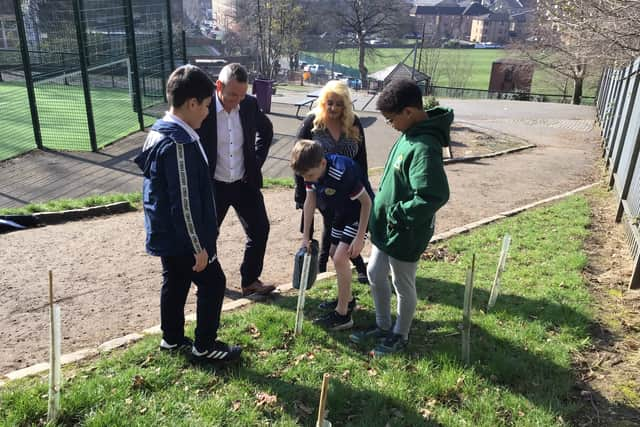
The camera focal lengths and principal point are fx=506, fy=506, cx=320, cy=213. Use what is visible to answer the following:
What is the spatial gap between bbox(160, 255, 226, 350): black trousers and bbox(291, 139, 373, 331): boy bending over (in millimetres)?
760

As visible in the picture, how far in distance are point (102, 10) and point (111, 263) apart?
918 centimetres

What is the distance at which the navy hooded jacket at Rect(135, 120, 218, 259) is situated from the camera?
2.81 metres

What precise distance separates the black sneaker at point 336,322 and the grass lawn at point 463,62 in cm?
4709

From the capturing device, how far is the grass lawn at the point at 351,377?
2.98m

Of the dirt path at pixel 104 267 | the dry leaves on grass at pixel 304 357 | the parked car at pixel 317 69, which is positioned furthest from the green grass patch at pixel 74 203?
the parked car at pixel 317 69

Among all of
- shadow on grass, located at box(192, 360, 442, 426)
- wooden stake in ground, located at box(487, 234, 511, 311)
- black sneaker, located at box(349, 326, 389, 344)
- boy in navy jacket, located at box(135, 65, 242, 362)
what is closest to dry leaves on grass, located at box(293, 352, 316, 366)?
shadow on grass, located at box(192, 360, 442, 426)

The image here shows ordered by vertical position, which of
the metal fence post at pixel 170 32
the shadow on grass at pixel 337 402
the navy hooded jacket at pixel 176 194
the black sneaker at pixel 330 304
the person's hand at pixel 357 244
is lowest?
the black sneaker at pixel 330 304

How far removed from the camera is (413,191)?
304 centimetres

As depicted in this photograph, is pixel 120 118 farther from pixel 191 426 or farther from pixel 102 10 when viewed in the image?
pixel 191 426

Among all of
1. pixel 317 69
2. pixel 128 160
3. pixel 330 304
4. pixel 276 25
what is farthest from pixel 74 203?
pixel 317 69

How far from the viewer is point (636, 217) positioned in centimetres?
539

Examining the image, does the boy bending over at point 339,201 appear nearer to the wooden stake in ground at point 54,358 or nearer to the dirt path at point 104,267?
the dirt path at point 104,267

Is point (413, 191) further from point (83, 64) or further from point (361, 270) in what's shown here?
point (83, 64)

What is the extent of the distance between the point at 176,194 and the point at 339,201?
4.16ft
